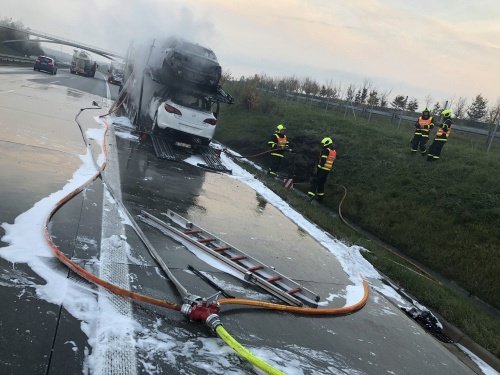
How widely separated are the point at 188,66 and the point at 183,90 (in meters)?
0.91

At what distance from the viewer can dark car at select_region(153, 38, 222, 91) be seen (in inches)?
529

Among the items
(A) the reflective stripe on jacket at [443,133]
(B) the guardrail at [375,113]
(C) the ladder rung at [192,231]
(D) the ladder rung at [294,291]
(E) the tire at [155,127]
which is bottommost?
(D) the ladder rung at [294,291]

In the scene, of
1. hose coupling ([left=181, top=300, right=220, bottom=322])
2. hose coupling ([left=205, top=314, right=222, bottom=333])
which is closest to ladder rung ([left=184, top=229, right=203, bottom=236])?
hose coupling ([left=181, top=300, right=220, bottom=322])

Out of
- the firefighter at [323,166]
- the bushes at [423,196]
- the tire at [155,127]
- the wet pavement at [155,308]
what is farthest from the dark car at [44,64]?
the firefighter at [323,166]

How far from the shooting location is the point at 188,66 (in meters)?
13.6

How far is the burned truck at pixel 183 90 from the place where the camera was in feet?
44.6

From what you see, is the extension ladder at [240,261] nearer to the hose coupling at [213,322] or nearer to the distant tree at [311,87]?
the hose coupling at [213,322]

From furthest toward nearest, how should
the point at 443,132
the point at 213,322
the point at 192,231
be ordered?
A: the point at 443,132 < the point at 192,231 < the point at 213,322

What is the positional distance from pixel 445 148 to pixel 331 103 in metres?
17.2

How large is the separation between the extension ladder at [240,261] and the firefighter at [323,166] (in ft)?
23.1

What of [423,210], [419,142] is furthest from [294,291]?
[419,142]

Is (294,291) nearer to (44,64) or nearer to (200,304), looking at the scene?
(200,304)

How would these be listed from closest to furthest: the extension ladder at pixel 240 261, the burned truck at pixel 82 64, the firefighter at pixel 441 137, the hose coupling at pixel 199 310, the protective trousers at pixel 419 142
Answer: the hose coupling at pixel 199 310
the extension ladder at pixel 240 261
the firefighter at pixel 441 137
the protective trousers at pixel 419 142
the burned truck at pixel 82 64

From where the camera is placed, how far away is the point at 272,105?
2650 centimetres
